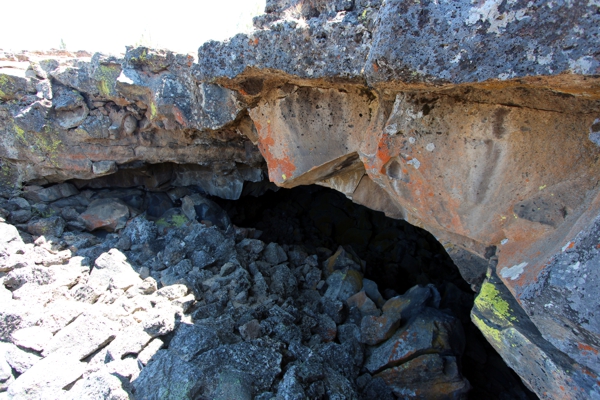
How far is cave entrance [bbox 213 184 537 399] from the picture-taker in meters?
3.97

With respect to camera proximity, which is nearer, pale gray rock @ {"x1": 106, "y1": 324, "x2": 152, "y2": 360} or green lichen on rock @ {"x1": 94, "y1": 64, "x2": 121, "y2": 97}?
pale gray rock @ {"x1": 106, "y1": 324, "x2": 152, "y2": 360}

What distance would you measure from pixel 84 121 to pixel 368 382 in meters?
3.12

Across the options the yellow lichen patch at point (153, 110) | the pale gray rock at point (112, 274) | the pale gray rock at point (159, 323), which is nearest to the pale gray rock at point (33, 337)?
the pale gray rock at point (112, 274)

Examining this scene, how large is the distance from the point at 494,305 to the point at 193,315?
1899 millimetres

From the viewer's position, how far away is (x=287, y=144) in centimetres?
241

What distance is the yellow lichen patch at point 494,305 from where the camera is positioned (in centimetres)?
164

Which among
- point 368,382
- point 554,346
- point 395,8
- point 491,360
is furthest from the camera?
point 491,360

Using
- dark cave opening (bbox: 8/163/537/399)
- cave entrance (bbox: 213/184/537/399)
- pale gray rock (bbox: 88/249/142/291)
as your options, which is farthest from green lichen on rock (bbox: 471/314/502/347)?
pale gray rock (bbox: 88/249/142/291)

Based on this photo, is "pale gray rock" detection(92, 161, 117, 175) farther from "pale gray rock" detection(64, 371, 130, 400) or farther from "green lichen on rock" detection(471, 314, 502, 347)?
"green lichen on rock" detection(471, 314, 502, 347)

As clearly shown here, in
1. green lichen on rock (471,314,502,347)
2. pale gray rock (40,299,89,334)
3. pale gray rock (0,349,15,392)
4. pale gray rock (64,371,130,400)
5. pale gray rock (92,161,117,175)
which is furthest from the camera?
pale gray rock (92,161,117,175)

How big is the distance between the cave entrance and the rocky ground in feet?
0.38

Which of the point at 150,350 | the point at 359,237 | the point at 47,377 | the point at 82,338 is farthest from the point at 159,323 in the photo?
the point at 359,237

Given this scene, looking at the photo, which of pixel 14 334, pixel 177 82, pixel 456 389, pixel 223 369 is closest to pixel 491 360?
pixel 456 389

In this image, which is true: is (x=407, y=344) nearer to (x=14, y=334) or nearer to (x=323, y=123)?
(x=323, y=123)
